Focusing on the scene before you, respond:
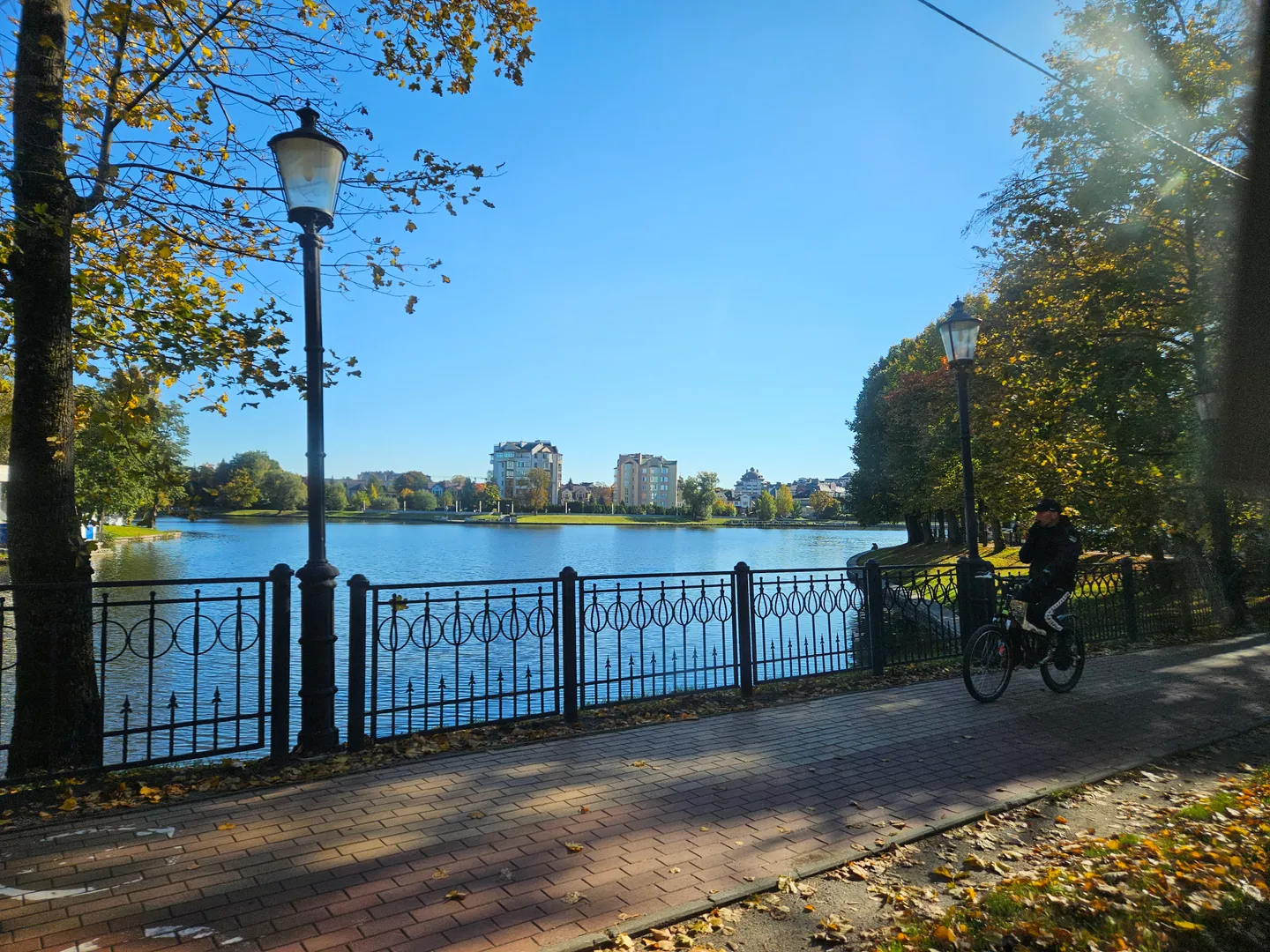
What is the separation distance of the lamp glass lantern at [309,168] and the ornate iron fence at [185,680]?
8.42 feet

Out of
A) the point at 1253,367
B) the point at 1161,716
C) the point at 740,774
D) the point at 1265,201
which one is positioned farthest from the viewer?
the point at 1253,367

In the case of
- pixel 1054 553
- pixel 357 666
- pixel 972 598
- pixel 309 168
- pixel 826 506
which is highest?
pixel 309 168

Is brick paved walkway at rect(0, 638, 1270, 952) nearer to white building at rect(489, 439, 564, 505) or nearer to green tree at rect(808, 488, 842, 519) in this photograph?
green tree at rect(808, 488, 842, 519)

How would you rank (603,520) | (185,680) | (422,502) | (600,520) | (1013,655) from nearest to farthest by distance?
1. (1013,655)
2. (185,680)
3. (603,520)
4. (600,520)
5. (422,502)

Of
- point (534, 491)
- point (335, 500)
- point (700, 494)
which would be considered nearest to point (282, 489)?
point (335, 500)

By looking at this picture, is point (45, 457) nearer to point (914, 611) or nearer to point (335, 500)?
point (914, 611)

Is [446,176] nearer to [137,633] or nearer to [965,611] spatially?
[965,611]

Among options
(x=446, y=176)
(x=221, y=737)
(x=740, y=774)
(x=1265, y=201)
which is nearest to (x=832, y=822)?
(x=740, y=774)

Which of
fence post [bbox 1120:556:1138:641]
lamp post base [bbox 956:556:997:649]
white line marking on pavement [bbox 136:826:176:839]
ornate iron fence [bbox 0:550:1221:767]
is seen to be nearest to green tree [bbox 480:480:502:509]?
ornate iron fence [bbox 0:550:1221:767]

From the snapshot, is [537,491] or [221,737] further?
[537,491]

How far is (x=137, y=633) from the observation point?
57.0 feet

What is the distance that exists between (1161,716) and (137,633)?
19496 millimetres

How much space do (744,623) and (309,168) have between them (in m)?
5.57

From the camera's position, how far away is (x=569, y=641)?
665 centimetres
